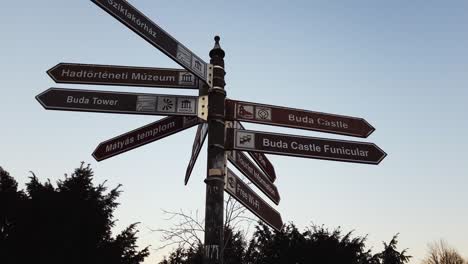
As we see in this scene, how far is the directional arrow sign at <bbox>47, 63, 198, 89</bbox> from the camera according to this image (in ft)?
17.0

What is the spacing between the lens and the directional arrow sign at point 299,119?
517 cm

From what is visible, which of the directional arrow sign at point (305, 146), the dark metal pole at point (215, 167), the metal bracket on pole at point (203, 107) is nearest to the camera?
the dark metal pole at point (215, 167)

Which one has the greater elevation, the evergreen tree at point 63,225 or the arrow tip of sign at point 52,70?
the arrow tip of sign at point 52,70

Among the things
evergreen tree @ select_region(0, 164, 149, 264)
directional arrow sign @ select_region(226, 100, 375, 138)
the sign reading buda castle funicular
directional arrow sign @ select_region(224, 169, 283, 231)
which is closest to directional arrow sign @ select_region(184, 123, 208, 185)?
the sign reading buda castle funicular

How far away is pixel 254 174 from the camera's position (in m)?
5.45

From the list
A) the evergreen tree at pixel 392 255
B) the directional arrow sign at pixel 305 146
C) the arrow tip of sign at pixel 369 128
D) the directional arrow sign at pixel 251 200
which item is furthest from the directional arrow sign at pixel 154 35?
the evergreen tree at pixel 392 255

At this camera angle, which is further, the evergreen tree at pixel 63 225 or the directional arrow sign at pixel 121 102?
the evergreen tree at pixel 63 225

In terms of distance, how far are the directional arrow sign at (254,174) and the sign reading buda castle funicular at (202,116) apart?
0.01 m

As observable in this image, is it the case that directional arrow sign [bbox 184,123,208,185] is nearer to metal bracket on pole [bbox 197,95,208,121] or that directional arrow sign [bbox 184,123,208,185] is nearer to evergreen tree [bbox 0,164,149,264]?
metal bracket on pole [bbox 197,95,208,121]

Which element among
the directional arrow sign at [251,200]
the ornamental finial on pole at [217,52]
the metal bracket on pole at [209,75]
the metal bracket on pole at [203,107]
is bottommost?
the directional arrow sign at [251,200]

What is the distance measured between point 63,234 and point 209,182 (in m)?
5.48

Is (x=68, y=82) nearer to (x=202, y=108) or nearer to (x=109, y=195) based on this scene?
(x=202, y=108)

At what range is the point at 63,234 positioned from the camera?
864 cm

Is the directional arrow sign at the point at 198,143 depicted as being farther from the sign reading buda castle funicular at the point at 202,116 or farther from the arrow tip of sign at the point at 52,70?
the arrow tip of sign at the point at 52,70
